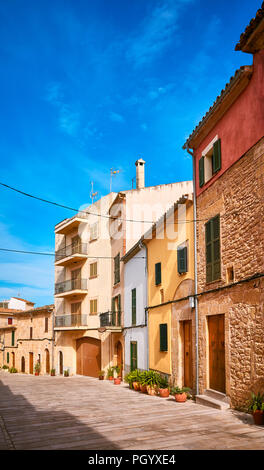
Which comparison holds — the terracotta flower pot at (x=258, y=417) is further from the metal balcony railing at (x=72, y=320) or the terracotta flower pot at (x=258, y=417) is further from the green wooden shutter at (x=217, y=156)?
the metal balcony railing at (x=72, y=320)

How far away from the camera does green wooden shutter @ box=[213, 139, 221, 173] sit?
A: 12.2 metres

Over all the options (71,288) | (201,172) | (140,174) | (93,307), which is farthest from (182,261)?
(71,288)

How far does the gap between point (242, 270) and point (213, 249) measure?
179 centimetres

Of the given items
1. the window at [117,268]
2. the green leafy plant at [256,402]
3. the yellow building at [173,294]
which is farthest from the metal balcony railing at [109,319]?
the green leafy plant at [256,402]

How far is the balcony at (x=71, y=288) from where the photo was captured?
30.2m

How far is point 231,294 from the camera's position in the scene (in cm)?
1118

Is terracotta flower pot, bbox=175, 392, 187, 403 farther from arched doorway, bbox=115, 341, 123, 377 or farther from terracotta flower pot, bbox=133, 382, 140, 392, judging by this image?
arched doorway, bbox=115, 341, 123, 377

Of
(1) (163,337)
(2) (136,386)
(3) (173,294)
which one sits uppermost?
(3) (173,294)

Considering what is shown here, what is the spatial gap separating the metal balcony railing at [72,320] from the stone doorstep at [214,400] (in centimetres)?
1788

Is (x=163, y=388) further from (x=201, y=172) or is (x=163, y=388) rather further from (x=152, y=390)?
(x=201, y=172)

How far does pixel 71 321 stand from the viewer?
31078 millimetres

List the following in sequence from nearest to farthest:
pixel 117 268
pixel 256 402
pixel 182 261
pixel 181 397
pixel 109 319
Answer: pixel 256 402, pixel 181 397, pixel 182 261, pixel 117 268, pixel 109 319
